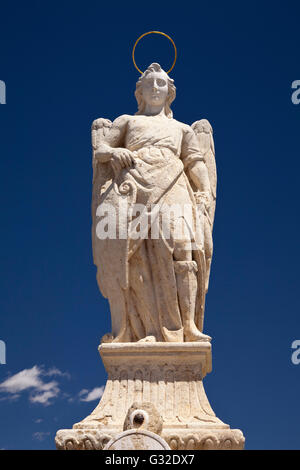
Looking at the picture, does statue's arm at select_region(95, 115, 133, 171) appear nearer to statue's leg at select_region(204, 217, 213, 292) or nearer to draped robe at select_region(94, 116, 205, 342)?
draped robe at select_region(94, 116, 205, 342)

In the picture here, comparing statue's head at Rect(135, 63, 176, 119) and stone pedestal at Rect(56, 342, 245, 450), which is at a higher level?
statue's head at Rect(135, 63, 176, 119)

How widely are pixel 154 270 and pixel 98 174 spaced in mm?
1616

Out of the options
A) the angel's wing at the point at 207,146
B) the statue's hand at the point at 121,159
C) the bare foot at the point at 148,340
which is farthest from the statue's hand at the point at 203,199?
the bare foot at the point at 148,340

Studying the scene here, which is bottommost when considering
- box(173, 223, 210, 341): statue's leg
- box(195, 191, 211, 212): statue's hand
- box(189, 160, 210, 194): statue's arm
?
box(173, 223, 210, 341): statue's leg

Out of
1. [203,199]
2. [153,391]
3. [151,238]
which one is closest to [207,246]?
[203,199]

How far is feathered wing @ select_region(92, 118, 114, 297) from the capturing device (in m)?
10.6

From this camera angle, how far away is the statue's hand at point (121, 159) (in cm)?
1053

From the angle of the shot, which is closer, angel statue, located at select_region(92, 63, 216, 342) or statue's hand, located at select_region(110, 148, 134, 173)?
angel statue, located at select_region(92, 63, 216, 342)

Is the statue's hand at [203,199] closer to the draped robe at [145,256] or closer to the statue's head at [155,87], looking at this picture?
the draped robe at [145,256]

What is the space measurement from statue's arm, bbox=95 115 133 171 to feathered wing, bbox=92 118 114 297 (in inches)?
4.7

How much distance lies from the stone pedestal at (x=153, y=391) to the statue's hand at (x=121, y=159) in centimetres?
232

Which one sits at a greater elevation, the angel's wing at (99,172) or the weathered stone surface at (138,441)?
the angel's wing at (99,172)

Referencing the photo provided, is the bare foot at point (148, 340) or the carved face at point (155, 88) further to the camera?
the carved face at point (155, 88)

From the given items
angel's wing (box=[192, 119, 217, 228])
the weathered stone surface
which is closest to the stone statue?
angel's wing (box=[192, 119, 217, 228])
